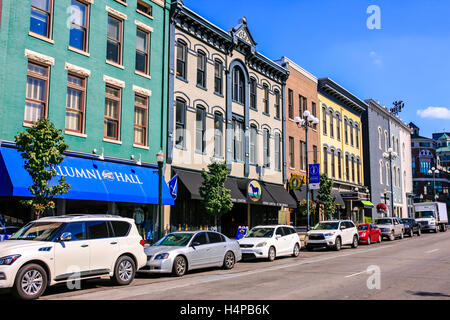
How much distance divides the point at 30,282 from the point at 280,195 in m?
22.8

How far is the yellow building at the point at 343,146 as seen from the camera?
4059 cm

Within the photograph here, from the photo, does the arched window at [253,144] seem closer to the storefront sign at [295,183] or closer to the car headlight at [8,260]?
the storefront sign at [295,183]

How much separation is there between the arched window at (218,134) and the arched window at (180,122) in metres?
2.97

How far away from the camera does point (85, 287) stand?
462 inches

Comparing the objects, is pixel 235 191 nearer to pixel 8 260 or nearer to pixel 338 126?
pixel 8 260

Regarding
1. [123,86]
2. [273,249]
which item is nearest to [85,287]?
[273,249]

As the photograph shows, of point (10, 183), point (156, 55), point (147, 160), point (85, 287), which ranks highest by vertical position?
point (156, 55)

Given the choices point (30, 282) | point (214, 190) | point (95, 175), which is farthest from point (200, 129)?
point (30, 282)

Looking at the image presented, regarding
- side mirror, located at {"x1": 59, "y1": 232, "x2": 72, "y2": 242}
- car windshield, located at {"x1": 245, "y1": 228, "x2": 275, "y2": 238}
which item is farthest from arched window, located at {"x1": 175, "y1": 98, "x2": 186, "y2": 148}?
side mirror, located at {"x1": 59, "y1": 232, "x2": 72, "y2": 242}

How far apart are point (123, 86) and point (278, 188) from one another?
1486 centimetres

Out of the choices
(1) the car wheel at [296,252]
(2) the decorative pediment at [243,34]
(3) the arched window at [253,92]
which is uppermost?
(2) the decorative pediment at [243,34]

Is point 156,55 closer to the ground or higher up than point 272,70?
closer to the ground

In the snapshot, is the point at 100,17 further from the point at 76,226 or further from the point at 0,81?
the point at 76,226

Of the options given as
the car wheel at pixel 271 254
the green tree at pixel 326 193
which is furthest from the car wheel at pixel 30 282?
the green tree at pixel 326 193
